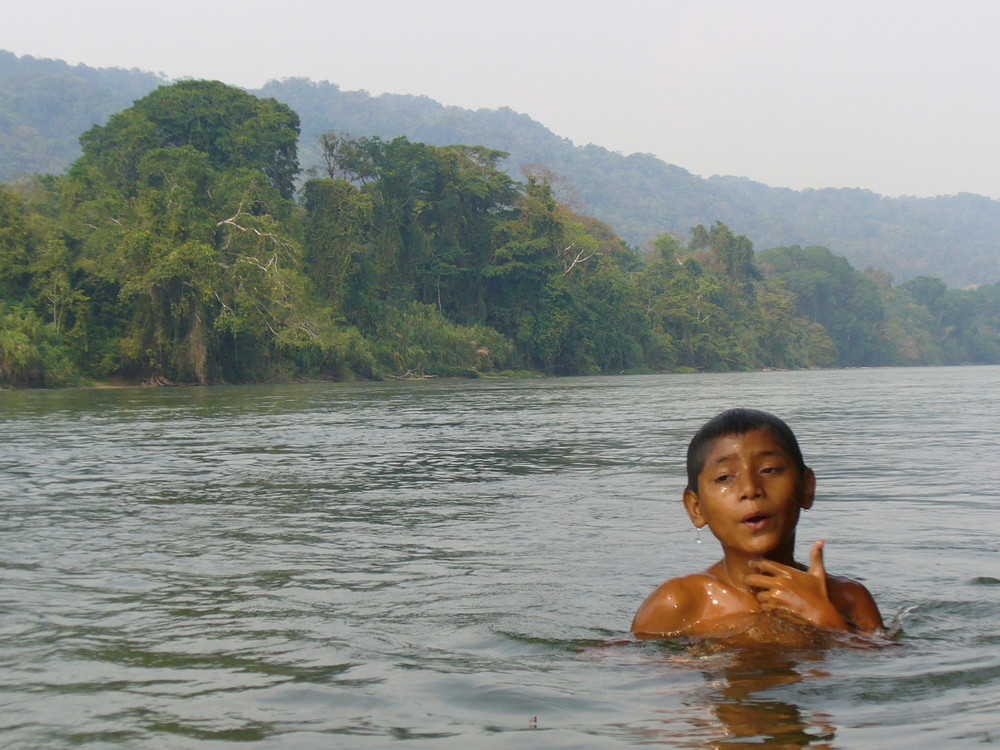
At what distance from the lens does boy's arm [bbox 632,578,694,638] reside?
4.03m

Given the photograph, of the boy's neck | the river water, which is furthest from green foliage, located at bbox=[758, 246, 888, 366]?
the boy's neck

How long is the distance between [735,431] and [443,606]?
6.21 feet

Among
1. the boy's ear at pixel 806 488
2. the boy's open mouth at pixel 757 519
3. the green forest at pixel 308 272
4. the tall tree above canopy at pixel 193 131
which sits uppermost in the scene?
the tall tree above canopy at pixel 193 131

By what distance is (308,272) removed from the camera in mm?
54500

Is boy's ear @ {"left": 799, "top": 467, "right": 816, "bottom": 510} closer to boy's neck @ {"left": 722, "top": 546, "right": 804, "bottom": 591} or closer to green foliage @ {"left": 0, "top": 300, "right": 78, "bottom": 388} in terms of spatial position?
boy's neck @ {"left": 722, "top": 546, "right": 804, "bottom": 591}

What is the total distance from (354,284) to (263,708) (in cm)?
5322

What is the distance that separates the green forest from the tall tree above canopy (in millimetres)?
101

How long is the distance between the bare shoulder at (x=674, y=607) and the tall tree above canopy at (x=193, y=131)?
5115 centimetres

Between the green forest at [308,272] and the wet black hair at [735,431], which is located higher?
the green forest at [308,272]

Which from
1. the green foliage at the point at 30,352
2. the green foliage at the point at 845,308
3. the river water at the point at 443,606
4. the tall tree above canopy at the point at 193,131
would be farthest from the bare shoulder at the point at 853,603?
the green foliage at the point at 845,308

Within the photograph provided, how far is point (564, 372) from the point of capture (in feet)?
231

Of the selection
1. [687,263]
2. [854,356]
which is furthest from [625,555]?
[854,356]

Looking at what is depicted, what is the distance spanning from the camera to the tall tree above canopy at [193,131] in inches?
2051

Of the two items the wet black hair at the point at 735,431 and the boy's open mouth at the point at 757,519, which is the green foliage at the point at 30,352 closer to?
the wet black hair at the point at 735,431
